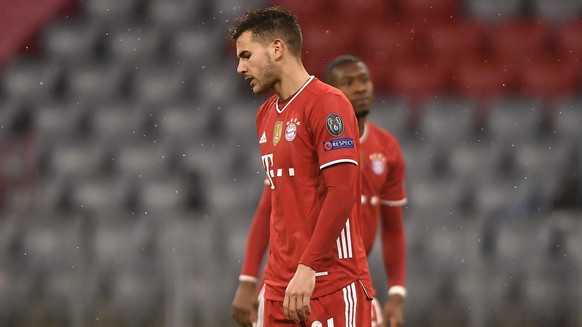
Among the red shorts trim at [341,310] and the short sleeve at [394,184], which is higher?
the short sleeve at [394,184]

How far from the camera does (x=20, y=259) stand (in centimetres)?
700

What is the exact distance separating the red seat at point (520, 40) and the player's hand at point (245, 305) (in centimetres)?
613

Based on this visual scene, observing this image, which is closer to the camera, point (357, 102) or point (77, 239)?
point (357, 102)

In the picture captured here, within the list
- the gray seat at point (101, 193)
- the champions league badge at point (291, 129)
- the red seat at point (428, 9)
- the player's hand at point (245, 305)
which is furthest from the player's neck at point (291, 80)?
the red seat at point (428, 9)

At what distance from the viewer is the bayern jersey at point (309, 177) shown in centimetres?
314

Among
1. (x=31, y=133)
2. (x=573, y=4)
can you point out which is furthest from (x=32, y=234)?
(x=573, y=4)

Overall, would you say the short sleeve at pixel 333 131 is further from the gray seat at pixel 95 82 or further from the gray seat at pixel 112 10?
the gray seat at pixel 112 10

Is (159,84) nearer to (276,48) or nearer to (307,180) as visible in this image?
(276,48)

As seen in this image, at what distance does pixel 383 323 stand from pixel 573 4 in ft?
19.4

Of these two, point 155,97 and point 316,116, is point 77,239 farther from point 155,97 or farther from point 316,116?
point 316,116

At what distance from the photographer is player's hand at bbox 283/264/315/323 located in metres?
3.04

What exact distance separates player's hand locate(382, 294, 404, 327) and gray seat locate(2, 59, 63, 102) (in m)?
5.60

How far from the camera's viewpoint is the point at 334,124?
3.13 meters

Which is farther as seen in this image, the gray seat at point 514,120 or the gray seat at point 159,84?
the gray seat at point 159,84
